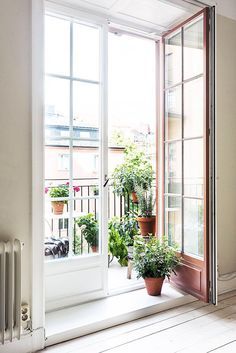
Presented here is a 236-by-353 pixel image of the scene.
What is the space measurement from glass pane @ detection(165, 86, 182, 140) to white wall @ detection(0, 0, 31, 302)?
1.46m

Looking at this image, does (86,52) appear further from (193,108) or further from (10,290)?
(10,290)

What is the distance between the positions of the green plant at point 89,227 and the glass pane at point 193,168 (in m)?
0.87

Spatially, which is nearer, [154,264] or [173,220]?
[154,264]

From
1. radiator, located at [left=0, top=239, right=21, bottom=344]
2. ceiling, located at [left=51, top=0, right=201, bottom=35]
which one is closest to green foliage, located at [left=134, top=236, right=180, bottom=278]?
radiator, located at [left=0, top=239, right=21, bottom=344]

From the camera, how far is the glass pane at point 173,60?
8.90ft

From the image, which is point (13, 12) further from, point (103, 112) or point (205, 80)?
point (205, 80)

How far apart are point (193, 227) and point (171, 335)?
936 millimetres

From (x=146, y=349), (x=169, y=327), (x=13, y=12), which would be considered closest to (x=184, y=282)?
(x=169, y=327)

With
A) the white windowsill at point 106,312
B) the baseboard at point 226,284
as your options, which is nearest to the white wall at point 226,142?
the baseboard at point 226,284

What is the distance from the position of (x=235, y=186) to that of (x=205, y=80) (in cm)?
108

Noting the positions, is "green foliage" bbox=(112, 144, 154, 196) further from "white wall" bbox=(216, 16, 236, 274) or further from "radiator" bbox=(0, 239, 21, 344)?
"radiator" bbox=(0, 239, 21, 344)

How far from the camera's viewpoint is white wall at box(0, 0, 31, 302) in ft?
5.70

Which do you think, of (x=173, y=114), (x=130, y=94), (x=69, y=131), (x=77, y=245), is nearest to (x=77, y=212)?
(x=77, y=245)

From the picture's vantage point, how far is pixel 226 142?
109 inches
